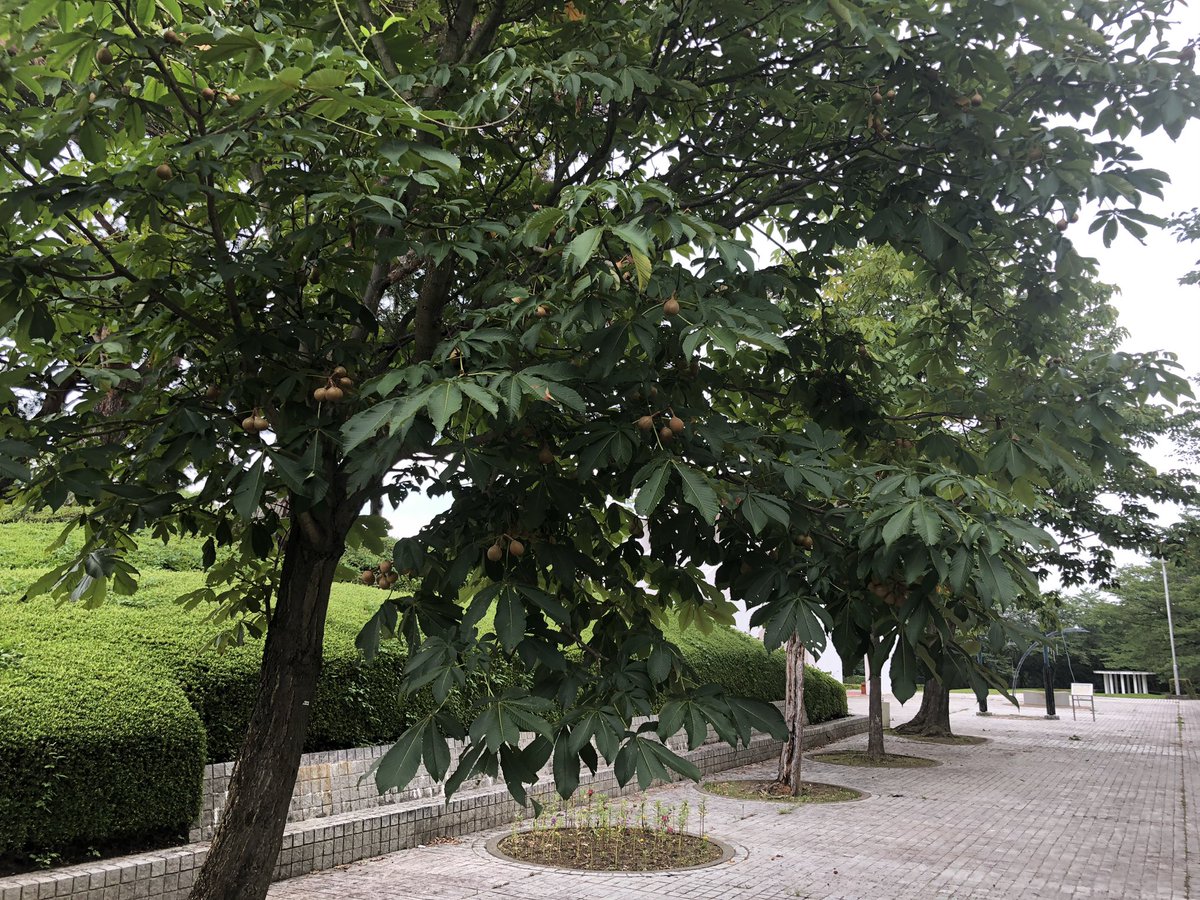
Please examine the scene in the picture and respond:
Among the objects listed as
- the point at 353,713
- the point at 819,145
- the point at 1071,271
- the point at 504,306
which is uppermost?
the point at 819,145

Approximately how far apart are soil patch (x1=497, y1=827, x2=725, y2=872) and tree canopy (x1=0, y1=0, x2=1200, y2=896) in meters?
3.76

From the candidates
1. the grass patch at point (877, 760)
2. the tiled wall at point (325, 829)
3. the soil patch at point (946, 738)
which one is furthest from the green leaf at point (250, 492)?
the soil patch at point (946, 738)

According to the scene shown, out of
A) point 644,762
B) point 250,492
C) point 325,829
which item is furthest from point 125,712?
point 644,762

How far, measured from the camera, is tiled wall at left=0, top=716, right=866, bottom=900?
4879 millimetres

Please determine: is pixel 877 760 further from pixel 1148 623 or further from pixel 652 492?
pixel 1148 623

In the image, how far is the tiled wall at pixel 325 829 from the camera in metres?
4.88

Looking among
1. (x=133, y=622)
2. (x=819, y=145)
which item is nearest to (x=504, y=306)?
(x=819, y=145)

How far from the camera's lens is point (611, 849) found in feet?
24.2

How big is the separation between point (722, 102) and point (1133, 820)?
9.01 meters

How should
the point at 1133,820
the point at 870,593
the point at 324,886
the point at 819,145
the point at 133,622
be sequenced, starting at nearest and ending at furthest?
1. the point at 870,593
2. the point at 819,145
3. the point at 324,886
4. the point at 133,622
5. the point at 1133,820

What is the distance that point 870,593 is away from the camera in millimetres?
2859

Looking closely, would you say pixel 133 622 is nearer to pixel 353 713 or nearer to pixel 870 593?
pixel 353 713

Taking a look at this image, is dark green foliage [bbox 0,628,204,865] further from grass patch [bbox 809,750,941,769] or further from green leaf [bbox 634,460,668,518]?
grass patch [bbox 809,750,941,769]

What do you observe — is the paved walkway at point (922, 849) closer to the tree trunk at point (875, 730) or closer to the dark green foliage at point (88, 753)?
the tree trunk at point (875, 730)
